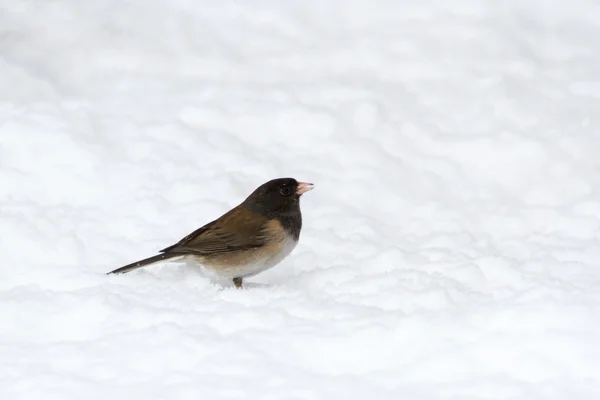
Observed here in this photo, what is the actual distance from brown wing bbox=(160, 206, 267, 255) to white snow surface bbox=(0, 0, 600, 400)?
0.21 metres

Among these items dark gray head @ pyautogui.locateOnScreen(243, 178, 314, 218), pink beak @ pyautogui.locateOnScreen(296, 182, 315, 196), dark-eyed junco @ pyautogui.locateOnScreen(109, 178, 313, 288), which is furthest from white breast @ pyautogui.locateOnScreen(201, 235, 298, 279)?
pink beak @ pyautogui.locateOnScreen(296, 182, 315, 196)

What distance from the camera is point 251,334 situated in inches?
182

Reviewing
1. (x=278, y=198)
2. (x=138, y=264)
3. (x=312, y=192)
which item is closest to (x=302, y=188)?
(x=278, y=198)

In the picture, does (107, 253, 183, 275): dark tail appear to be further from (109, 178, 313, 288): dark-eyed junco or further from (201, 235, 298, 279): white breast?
(201, 235, 298, 279): white breast

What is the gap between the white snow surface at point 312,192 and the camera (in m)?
4.30

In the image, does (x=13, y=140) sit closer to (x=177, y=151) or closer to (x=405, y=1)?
(x=177, y=151)

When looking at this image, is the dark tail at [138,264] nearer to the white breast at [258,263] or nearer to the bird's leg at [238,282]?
the white breast at [258,263]

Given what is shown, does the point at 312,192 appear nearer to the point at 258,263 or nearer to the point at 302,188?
the point at 302,188

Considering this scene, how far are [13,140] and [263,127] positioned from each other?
2.00 meters

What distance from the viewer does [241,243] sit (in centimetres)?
565

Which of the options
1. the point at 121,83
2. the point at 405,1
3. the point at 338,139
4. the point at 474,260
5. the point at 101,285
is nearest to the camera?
the point at 101,285

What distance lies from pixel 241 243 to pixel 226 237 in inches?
4.4

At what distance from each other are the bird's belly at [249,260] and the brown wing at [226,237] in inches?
1.8

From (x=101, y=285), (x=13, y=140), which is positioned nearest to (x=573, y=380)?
(x=101, y=285)
